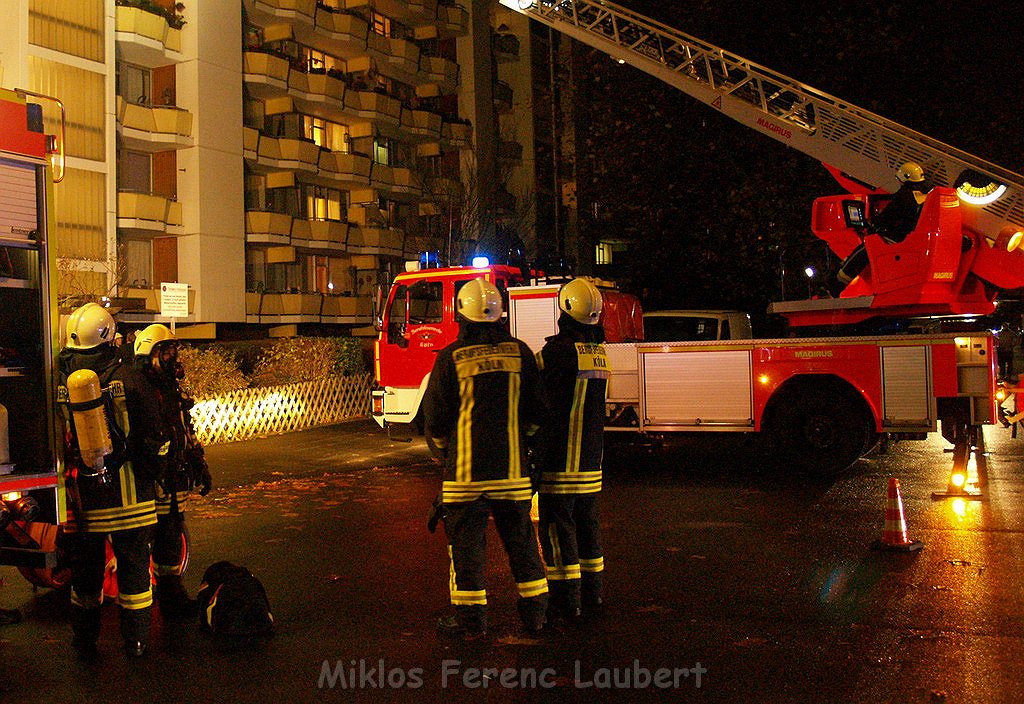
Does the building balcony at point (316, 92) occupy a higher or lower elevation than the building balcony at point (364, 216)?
higher

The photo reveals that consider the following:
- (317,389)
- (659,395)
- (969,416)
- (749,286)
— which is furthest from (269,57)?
(969,416)

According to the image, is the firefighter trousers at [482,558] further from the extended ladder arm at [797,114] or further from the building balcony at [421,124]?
the building balcony at [421,124]

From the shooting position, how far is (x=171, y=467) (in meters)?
5.86

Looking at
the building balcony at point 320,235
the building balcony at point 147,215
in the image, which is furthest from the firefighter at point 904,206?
the building balcony at point 320,235

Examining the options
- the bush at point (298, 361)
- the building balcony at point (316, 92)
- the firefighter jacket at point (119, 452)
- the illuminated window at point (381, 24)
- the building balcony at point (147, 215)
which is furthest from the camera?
the illuminated window at point (381, 24)

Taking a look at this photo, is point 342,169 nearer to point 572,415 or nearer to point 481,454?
point 572,415

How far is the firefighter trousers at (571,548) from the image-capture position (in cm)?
578

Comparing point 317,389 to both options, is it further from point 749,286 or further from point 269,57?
point 269,57

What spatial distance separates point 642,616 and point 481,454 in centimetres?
148

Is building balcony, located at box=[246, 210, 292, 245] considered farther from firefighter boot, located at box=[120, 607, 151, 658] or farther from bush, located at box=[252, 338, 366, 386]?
firefighter boot, located at box=[120, 607, 151, 658]

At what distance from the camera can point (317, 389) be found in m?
18.9

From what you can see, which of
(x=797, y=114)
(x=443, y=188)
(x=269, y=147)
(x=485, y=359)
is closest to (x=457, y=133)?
(x=443, y=188)

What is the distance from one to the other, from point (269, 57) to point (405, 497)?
71.7 ft

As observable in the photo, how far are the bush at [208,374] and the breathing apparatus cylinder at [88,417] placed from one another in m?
11.5
